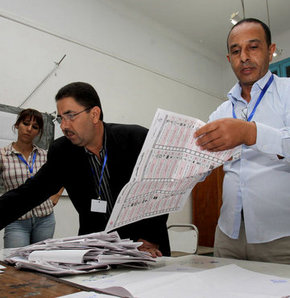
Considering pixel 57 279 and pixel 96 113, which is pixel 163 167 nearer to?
pixel 57 279

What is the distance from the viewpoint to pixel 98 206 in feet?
4.05

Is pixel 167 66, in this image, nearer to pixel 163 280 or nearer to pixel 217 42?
pixel 217 42

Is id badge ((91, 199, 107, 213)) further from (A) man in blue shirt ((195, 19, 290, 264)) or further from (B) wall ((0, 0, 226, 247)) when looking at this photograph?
(B) wall ((0, 0, 226, 247))

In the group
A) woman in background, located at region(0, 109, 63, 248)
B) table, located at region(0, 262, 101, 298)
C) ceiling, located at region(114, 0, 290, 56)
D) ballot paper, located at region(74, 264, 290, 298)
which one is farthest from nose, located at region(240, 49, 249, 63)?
ceiling, located at region(114, 0, 290, 56)

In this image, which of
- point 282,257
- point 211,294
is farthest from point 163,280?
point 282,257

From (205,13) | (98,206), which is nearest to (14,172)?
(98,206)

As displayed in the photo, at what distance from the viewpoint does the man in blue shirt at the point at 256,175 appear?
106 centimetres

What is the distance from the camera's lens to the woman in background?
2188 mm

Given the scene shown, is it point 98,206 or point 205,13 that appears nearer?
point 98,206

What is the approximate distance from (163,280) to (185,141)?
329 mm

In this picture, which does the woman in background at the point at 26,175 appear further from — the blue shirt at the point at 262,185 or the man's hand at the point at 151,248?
the blue shirt at the point at 262,185

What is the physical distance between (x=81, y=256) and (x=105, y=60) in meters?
3.30

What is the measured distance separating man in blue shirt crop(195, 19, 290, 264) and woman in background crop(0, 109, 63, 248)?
1.54 meters

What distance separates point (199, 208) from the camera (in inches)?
178
